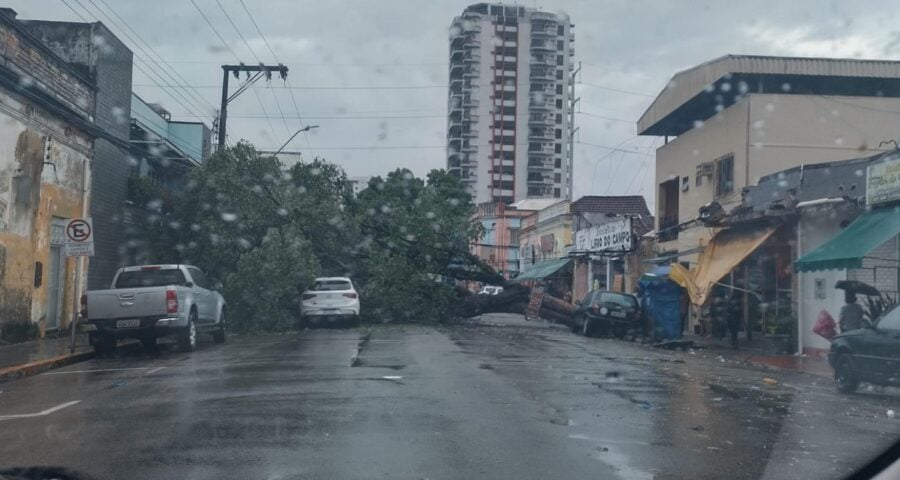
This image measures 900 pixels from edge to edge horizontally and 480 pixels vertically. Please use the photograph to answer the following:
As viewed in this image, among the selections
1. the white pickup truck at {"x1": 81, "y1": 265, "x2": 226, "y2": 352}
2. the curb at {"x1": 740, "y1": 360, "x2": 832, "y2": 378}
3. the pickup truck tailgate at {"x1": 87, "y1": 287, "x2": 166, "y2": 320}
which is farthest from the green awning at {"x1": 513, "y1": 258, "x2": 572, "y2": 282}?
the pickup truck tailgate at {"x1": 87, "y1": 287, "x2": 166, "y2": 320}

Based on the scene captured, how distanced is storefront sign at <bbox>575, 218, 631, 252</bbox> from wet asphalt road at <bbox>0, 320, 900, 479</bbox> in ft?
62.2

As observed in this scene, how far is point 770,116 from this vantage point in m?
27.0

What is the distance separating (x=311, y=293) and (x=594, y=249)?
51.1 ft

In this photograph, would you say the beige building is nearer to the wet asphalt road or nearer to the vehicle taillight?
the wet asphalt road

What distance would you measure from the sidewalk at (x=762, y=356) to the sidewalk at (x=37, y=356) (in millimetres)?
13674

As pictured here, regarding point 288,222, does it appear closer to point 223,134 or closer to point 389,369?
point 223,134

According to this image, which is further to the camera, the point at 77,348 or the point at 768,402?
the point at 77,348

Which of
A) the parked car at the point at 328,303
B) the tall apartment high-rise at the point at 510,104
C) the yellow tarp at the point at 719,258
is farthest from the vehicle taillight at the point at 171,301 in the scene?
the tall apartment high-rise at the point at 510,104

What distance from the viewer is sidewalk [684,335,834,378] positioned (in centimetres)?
1823

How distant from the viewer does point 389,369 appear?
563 inches

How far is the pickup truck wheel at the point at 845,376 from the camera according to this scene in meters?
→ 13.4

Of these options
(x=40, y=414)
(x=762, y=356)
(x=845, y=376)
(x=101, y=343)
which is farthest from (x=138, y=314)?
(x=762, y=356)

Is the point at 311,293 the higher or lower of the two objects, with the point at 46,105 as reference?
lower

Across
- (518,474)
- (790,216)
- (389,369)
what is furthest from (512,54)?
(518,474)
